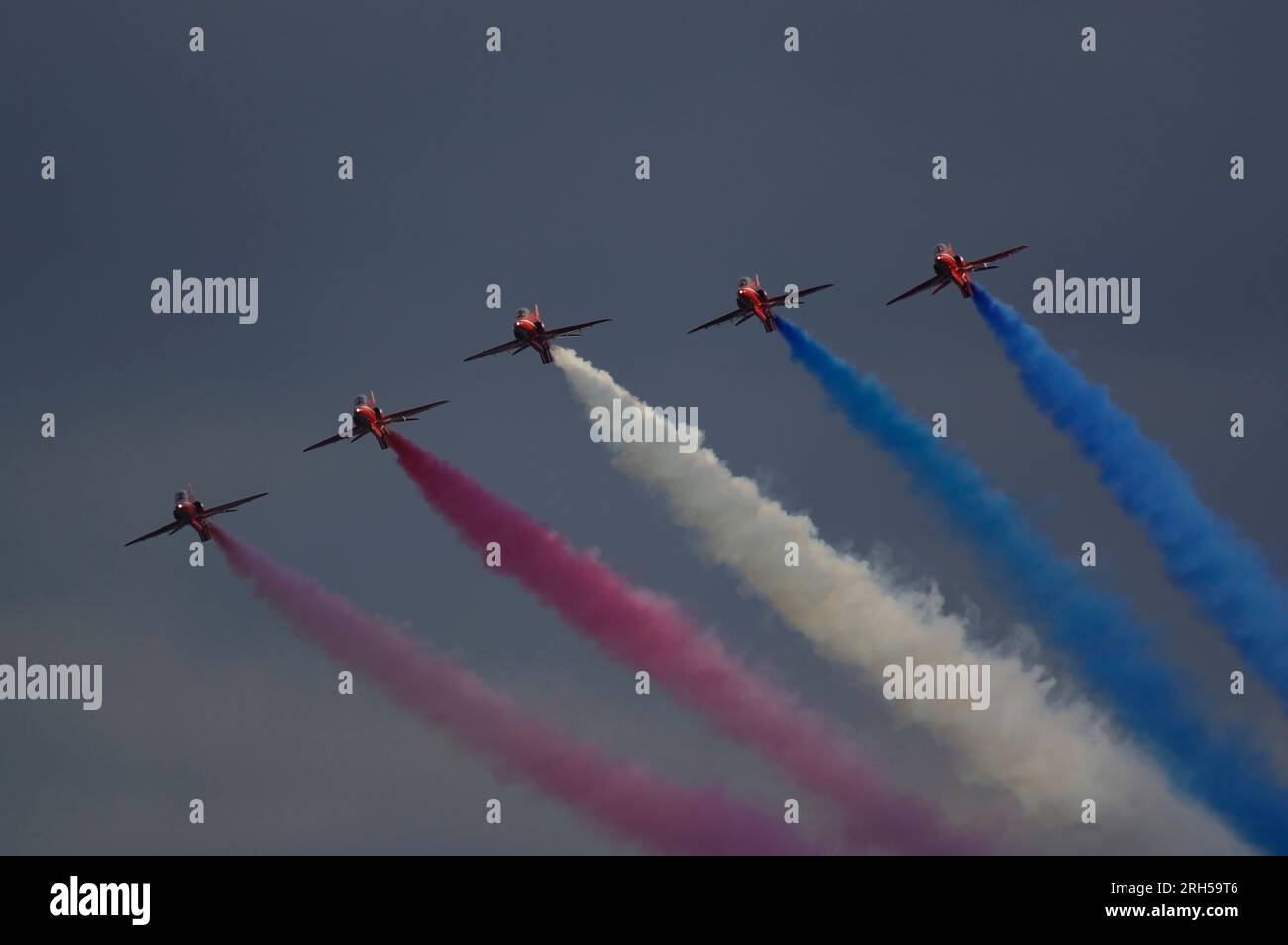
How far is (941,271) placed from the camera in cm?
15962

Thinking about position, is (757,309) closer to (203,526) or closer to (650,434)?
(650,434)

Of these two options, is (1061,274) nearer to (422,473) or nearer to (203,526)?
(422,473)

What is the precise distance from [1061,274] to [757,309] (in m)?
16.3

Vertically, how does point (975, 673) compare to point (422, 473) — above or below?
below
